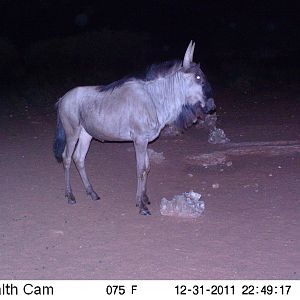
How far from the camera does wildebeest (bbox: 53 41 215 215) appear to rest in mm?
7414

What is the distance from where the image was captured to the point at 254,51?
31531mm

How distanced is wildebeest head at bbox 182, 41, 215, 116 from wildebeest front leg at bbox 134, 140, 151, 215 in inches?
35.4

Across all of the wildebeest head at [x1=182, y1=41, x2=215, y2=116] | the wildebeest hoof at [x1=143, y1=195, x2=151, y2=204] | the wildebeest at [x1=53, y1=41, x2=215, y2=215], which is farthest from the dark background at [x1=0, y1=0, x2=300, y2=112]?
the wildebeest head at [x1=182, y1=41, x2=215, y2=116]

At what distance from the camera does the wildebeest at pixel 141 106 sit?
7414mm

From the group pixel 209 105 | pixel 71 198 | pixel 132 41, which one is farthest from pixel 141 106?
pixel 132 41

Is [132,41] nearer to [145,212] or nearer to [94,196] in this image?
[94,196]

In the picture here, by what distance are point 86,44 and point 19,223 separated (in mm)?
24567

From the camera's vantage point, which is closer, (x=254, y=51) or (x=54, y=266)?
(x=54, y=266)

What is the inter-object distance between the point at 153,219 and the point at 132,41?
25.6 meters

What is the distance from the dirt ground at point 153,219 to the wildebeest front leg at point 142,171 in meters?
0.12

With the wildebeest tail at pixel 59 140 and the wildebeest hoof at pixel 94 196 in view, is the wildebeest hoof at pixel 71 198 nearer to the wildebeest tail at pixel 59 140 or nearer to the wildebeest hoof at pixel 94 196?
the wildebeest hoof at pixel 94 196

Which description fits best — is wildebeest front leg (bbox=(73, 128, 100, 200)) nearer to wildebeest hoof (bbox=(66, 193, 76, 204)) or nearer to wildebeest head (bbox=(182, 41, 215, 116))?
wildebeest hoof (bbox=(66, 193, 76, 204))
